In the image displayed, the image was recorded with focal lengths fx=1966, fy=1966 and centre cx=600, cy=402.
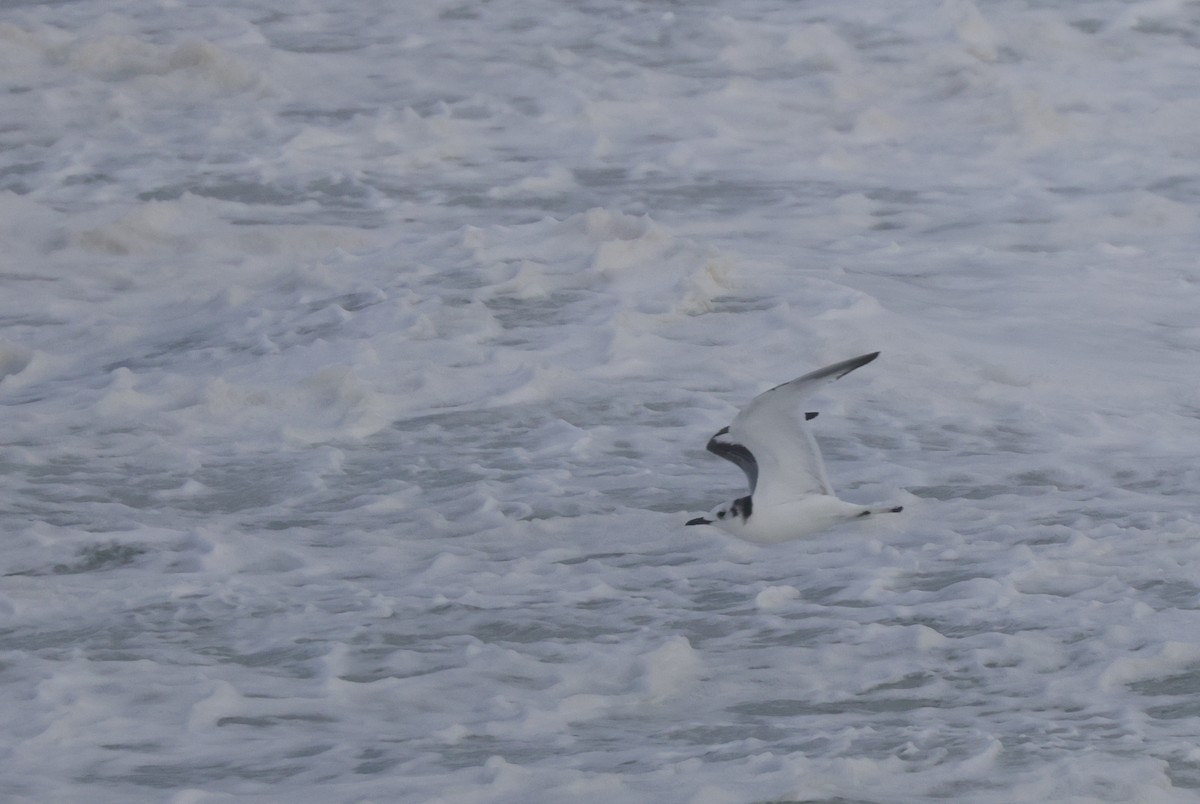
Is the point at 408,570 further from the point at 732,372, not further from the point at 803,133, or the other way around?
the point at 803,133

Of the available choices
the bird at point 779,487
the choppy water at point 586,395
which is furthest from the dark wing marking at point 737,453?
the choppy water at point 586,395

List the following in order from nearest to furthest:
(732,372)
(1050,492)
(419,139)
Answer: (1050,492) < (732,372) < (419,139)

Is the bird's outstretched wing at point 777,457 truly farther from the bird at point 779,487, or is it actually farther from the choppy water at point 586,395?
the choppy water at point 586,395

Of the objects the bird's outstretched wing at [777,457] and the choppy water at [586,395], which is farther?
the bird's outstretched wing at [777,457]

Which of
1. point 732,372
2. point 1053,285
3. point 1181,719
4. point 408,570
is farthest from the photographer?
point 1053,285

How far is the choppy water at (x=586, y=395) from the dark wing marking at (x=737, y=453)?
16.9 inches

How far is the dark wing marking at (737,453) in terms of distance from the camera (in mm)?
7184

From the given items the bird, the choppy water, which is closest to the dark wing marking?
the bird

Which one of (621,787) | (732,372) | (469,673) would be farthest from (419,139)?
(621,787)

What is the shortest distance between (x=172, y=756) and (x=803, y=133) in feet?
26.6

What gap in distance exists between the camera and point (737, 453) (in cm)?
722

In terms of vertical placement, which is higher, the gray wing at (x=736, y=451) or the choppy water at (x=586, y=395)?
the gray wing at (x=736, y=451)

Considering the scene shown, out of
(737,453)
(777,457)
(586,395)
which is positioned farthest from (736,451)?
(586,395)

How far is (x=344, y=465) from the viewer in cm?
848
